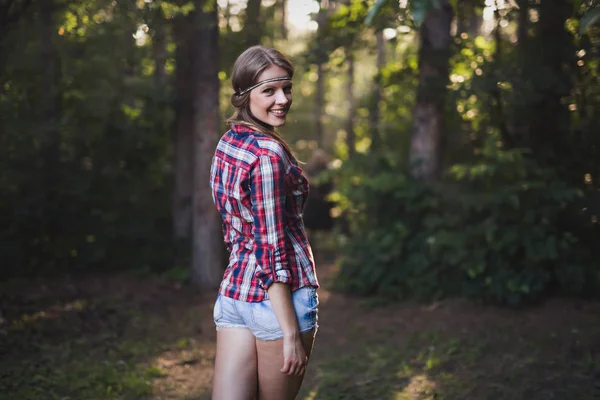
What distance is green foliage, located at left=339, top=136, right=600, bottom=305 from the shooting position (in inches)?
301

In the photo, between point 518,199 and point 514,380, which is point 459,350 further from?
point 518,199

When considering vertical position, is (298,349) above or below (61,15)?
below

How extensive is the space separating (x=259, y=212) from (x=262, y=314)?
374mm

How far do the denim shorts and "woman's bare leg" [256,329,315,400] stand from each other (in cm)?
3

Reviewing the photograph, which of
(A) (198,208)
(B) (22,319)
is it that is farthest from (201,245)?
(B) (22,319)

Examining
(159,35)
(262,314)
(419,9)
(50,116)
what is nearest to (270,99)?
(419,9)

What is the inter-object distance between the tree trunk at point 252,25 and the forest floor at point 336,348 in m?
3.65

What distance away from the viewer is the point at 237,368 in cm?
252

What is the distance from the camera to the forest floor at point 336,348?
18.4 feet

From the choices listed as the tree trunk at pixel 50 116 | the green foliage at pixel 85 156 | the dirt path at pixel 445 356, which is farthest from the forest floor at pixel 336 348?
the tree trunk at pixel 50 116

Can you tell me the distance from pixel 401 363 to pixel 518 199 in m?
2.39

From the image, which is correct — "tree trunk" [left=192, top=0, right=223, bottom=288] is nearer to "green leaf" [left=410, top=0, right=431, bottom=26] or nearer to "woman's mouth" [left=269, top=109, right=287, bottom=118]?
"woman's mouth" [left=269, top=109, right=287, bottom=118]

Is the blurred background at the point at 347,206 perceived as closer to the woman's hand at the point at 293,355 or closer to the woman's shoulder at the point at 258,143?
the woman's shoulder at the point at 258,143

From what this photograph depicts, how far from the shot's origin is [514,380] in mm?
Result: 5680
